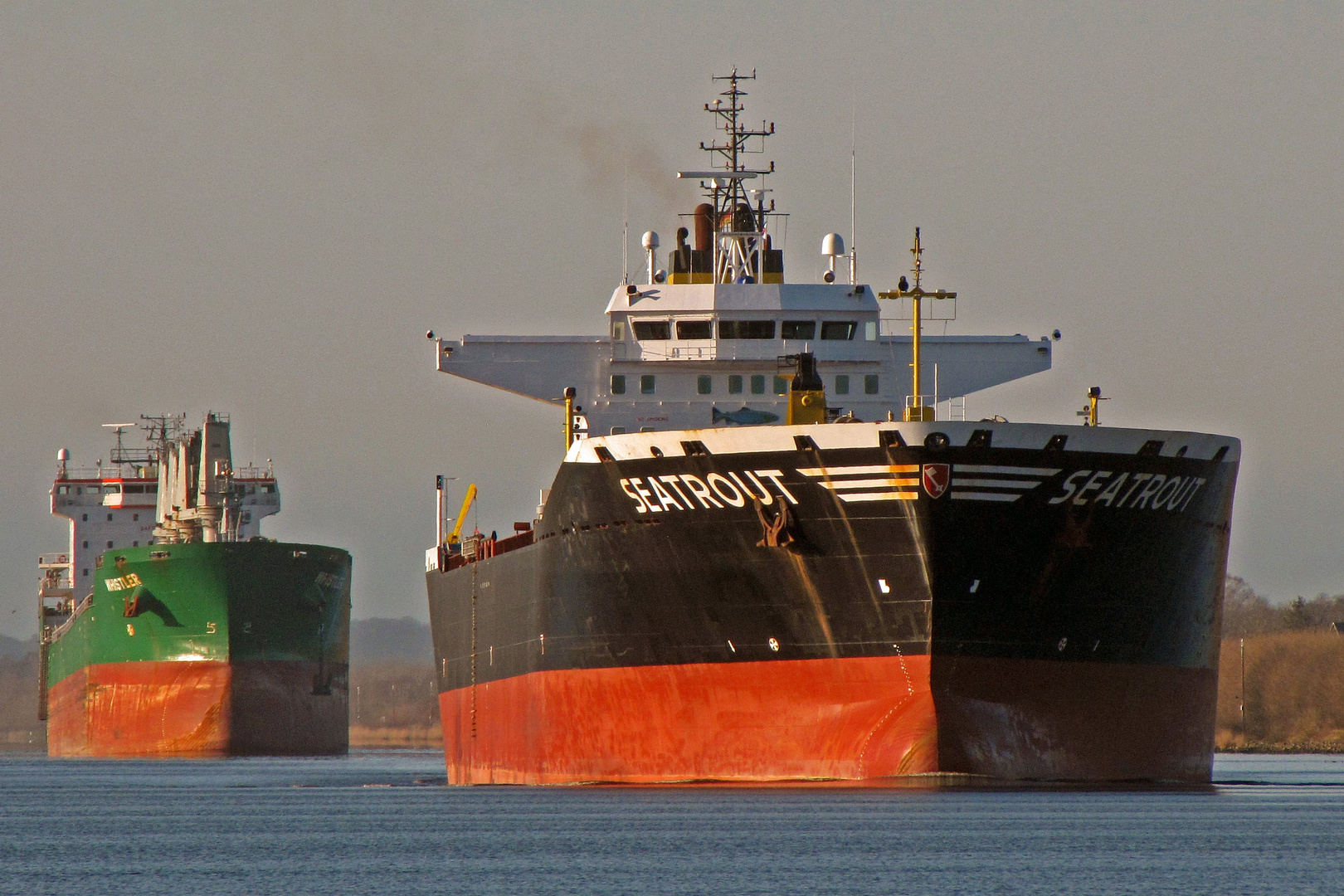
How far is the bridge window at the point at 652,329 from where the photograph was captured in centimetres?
3036

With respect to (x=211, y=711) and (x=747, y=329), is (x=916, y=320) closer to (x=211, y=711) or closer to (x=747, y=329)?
(x=747, y=329)

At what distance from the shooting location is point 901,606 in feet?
74.0

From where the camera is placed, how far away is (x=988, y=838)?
18562mm

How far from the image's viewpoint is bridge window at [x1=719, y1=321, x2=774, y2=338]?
98.6ft

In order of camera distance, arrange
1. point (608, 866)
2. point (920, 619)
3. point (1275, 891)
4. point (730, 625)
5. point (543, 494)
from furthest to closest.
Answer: point (543, 494), point (730, 625), point (920, 619), point (608, 866), point (1275, 891)

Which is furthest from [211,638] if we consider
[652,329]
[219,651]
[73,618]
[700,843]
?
[700,843]

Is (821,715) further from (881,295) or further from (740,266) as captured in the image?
(740,266)

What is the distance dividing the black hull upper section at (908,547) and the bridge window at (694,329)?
518 centimetres

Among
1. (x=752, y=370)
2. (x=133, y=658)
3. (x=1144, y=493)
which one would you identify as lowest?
(x=133, y=658)

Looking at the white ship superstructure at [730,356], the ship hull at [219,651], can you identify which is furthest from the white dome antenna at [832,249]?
the ship hull at [219,651]

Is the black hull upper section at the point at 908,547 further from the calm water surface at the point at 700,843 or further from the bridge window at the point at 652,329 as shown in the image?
the bridge window at the point at 652,329

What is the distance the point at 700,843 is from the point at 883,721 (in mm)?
4765

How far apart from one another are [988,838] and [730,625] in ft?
19.4

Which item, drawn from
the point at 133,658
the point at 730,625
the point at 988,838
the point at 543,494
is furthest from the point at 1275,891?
the point at 133,658
